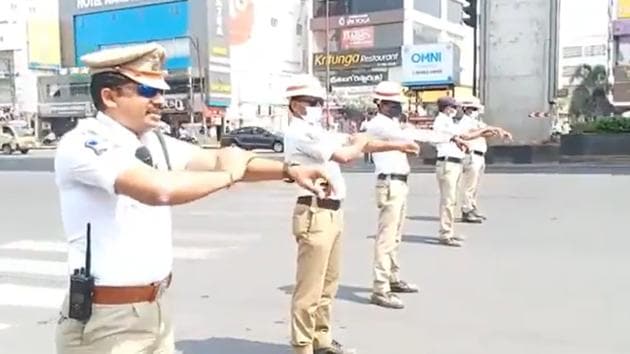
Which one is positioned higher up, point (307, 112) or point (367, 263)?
point (307, 112)

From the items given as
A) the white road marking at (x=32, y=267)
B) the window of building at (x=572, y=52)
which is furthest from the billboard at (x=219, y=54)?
the white road marking at (x=32, y=267)

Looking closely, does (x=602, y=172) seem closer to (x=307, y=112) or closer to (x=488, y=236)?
(x=488, y=236)

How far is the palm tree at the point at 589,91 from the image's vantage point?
62.6 m

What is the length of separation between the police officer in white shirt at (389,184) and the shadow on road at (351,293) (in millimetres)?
190

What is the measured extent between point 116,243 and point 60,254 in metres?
6.57

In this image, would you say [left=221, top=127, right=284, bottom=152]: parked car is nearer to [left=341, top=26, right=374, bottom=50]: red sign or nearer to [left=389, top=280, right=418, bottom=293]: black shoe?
[left=389, top=280, right=418, bottom=293]: black shoe

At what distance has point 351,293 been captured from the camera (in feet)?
19.8

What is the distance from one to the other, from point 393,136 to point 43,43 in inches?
2727

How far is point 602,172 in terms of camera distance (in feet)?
53.7

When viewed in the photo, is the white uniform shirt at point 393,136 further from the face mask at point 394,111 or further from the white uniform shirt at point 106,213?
the white uniform shirt at point 106,213

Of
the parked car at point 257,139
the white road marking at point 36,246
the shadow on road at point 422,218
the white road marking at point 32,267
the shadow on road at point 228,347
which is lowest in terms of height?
the white road marking at point 36,246

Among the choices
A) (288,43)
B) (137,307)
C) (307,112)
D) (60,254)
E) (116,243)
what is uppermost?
(288,43)

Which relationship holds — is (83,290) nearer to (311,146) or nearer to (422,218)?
(311,146)

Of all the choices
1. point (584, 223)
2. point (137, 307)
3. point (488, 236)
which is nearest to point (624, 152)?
point (584, 223)
